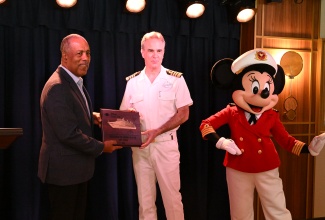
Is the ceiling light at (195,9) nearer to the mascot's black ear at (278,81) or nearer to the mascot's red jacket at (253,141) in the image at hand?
the mascot's black ear at (278,81)

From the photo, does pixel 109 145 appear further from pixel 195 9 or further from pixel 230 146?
pixel 195 9

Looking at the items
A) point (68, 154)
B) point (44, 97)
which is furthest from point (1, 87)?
point (68, 154)

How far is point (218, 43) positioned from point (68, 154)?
6.81ft

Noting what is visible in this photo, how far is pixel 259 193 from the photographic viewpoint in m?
2.85

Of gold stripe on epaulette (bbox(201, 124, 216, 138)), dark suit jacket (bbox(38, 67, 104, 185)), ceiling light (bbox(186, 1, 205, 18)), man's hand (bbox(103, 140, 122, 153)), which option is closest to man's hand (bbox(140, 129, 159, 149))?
man's hand (bbox(103, 140, 122, 153))

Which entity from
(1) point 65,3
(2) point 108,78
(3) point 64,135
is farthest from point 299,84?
(3) point 64,135

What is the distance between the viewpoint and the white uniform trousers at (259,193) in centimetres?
277

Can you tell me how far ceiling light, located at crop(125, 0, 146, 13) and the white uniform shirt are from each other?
0.69 metres

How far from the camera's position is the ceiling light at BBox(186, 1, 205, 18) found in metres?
3.37

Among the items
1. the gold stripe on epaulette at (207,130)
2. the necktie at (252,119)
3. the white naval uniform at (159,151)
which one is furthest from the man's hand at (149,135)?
the necktie at (252,119)

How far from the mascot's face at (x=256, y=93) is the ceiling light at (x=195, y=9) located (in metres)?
0.90

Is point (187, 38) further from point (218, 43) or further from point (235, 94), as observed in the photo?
point (235, 94)

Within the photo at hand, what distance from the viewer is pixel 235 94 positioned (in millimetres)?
2893

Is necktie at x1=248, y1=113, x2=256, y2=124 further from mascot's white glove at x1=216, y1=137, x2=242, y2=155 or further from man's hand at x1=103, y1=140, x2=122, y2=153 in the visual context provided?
man's hand at x1=103, y1=140, x2=122, y2=153
